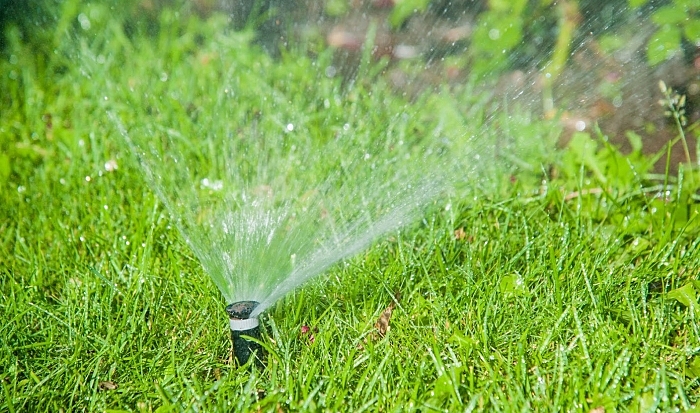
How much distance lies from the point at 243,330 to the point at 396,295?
54 cm

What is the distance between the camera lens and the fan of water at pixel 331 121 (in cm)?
228

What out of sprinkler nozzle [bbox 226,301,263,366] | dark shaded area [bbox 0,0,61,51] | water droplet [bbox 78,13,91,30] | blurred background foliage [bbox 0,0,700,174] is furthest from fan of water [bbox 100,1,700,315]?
dark shaded area [bbox 0,0,61,51]

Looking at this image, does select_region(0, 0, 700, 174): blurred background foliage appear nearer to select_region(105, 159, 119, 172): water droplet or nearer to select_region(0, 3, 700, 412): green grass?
select_region(0, 3, 700, 412): green grass

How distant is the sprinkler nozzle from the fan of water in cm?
20

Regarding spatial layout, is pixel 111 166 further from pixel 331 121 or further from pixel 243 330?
pixel 243 330

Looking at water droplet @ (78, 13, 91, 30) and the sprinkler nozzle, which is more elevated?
water droplet @ (78, 13, 91, 30)

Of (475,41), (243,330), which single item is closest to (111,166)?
(243,330)

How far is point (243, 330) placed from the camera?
1636mm

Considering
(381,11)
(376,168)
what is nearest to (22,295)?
(376,168)

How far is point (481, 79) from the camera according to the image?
10.1 feet

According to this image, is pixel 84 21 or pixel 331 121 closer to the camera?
pixel 331 121

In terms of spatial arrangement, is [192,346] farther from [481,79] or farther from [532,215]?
[481,79]

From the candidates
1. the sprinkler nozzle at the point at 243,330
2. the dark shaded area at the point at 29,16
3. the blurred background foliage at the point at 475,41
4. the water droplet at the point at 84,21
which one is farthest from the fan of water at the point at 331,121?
the dark shaded area at the point at 29,16

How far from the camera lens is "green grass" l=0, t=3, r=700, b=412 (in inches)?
64.8
